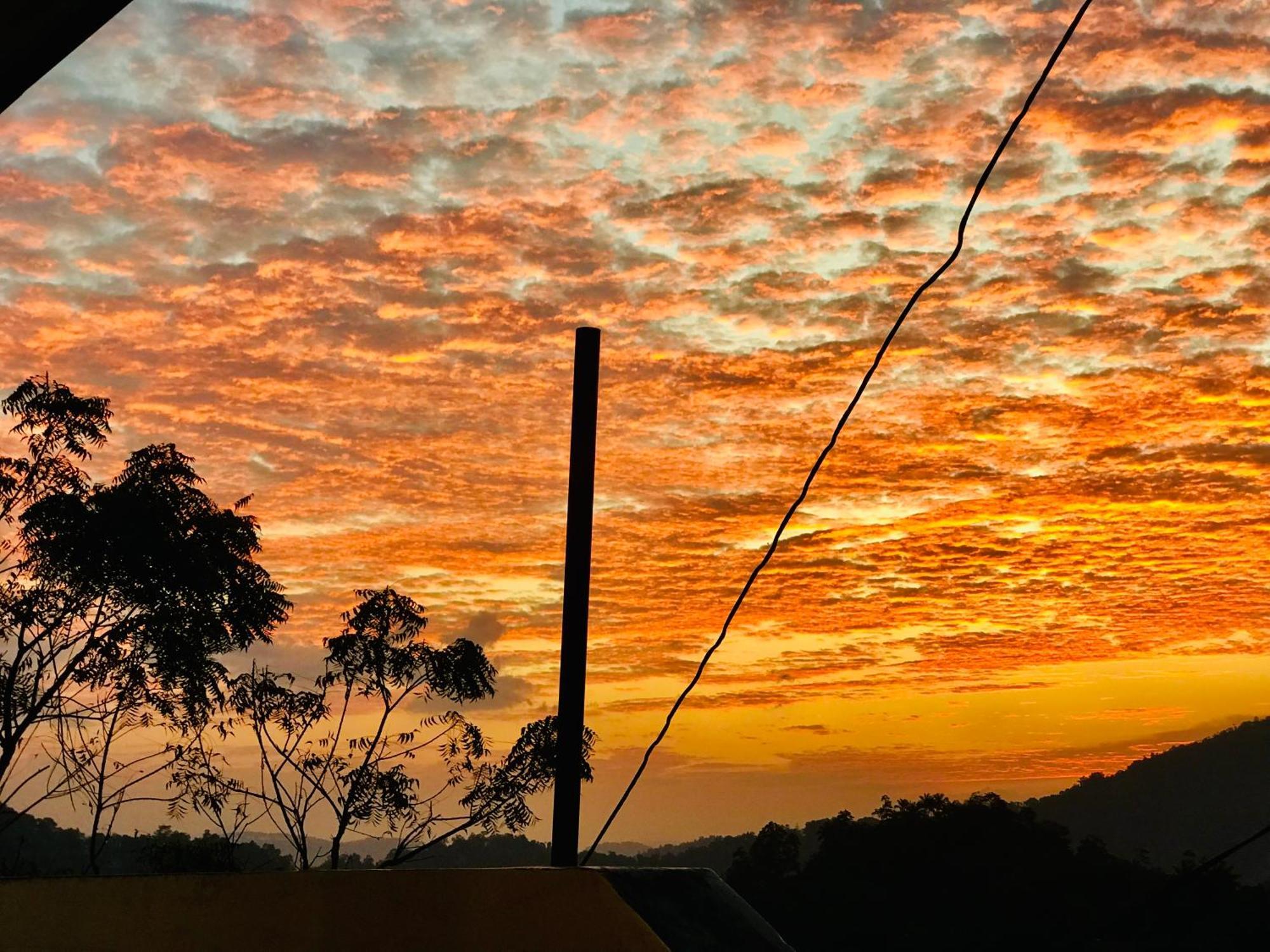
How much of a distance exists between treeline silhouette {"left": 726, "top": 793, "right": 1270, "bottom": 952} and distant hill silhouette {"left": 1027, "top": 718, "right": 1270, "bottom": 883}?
946 inches

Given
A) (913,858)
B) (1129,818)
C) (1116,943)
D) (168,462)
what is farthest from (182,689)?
(1129,818)

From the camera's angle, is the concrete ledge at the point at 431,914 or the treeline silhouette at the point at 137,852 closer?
the concrete ledge at the point at 431,914

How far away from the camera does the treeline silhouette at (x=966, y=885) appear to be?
32781mm

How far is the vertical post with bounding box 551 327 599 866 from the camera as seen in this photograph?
6.43 metres

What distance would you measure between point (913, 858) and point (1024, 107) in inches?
1357

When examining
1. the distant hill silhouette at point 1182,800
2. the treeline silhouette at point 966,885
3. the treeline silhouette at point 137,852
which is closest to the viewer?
the treeline silhouette at point 137,852

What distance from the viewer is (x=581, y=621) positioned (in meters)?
6.55

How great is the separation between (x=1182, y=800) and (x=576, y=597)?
66441 mm

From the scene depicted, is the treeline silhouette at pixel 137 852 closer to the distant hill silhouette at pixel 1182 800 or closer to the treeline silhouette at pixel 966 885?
the treeline silhouette at pixel 966 885

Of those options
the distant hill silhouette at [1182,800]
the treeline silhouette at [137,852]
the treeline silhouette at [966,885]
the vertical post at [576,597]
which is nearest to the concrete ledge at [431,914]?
the vertical post at [576,597]

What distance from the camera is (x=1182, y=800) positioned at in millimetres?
64938

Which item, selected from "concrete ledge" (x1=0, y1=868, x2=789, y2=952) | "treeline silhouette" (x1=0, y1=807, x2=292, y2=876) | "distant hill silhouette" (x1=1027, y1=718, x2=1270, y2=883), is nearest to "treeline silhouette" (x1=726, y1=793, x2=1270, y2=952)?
"treeline silhouette" (x1=0, y1=807, x2=292, y2=876)

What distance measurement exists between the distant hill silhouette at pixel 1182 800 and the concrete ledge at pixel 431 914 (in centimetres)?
6000

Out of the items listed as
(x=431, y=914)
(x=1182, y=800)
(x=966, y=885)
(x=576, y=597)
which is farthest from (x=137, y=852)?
(x=1182, y=800)
